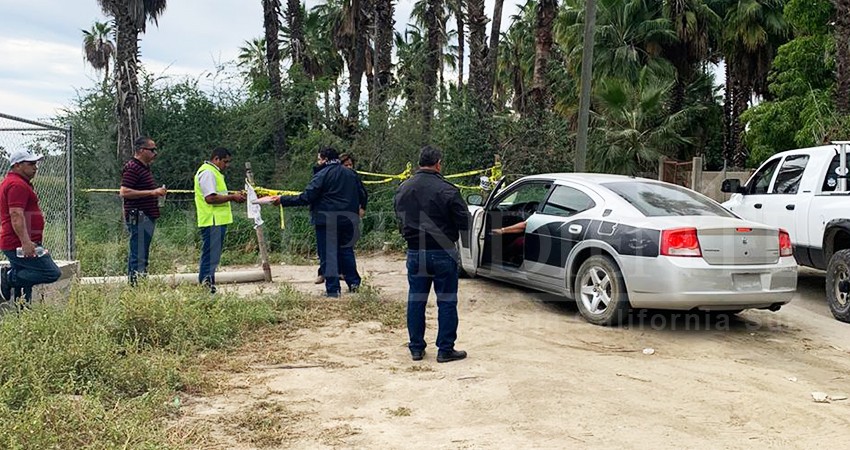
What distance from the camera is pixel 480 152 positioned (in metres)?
15.4

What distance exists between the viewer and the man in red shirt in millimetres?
6090

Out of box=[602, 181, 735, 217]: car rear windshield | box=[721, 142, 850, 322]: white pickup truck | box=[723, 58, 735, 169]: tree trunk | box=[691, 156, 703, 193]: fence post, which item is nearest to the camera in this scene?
box=[602, 181, 735, 217]: car rear windshield

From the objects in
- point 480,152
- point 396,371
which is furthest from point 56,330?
point 480,152

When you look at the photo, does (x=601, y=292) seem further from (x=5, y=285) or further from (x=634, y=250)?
(x=5, y=285)

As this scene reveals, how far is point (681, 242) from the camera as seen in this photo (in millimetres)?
6285

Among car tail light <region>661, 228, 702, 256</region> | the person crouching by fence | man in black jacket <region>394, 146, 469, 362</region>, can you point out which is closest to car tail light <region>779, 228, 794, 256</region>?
car tail light <region>661, 228, 702, 256</region>

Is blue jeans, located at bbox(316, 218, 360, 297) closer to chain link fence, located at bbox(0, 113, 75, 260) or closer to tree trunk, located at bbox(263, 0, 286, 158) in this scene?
chain link fence, located at bbox(0, 113, 75, 260)

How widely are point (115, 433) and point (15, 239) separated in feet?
10.8

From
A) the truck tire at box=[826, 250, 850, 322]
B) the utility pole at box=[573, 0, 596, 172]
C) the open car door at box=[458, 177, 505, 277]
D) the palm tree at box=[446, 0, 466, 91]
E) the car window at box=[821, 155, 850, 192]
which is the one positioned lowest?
the truck tire at box=[826, 250, 850, 322]

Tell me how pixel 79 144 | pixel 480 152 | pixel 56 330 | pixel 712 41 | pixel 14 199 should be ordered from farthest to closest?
pixel 712 41, pixel 79 144, pixel 480 152, pixel 14 199, pixel 56 330

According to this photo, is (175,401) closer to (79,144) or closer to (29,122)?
(29,122)

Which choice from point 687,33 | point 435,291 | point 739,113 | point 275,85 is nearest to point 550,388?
point 435,291

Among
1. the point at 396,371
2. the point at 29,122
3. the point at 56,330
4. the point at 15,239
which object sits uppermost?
the point at 29,122

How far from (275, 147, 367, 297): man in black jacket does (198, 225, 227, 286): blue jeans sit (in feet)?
2.56
